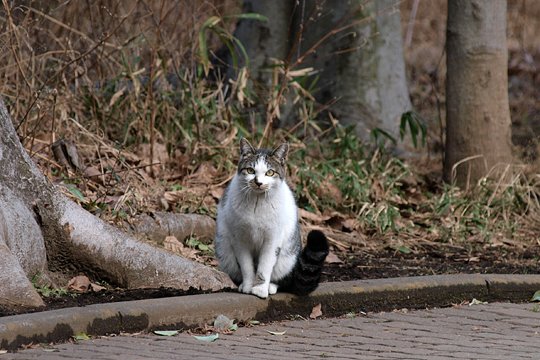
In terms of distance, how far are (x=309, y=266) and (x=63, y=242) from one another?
1721 millimetres

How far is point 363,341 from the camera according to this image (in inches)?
219

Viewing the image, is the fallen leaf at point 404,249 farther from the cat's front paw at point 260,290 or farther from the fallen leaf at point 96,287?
the fallen leaf at point 96,287

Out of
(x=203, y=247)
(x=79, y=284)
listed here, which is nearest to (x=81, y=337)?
(x=79, y=284)

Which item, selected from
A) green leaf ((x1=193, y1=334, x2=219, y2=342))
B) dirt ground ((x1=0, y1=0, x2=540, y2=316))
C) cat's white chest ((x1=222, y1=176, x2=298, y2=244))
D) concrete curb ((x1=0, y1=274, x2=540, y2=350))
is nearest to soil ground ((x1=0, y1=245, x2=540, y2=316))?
dirt ground ((x1=0, y1=0, x2=540, y2=316))

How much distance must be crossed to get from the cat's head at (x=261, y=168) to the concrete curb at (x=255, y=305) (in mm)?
710

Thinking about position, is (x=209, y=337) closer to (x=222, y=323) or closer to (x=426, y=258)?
(x=222, y=323)

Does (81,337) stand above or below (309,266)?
below

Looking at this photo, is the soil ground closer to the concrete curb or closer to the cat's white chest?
the concrete curb

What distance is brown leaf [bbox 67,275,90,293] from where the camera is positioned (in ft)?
21.1

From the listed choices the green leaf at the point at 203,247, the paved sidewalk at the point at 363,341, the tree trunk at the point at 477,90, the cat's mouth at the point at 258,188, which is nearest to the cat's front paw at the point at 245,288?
the paved sidewalk at the point at 363,341

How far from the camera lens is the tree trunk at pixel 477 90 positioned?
33.7 feet

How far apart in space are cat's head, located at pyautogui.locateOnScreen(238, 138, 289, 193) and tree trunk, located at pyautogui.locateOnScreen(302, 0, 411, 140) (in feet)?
16.6

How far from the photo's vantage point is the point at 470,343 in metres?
5.55

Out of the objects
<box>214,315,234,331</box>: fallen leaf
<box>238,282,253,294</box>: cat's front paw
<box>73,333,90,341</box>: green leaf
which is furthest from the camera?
<box>238,282,253,294</box>: cat's front paw
